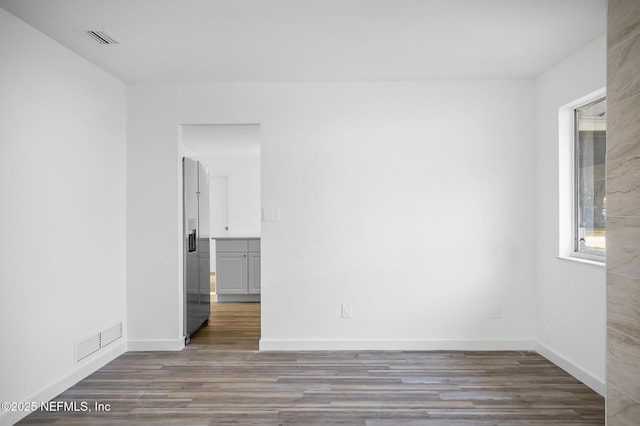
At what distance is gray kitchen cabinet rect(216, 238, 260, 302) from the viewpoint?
651 centimetres

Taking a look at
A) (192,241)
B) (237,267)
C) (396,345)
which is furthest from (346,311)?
(237,267)

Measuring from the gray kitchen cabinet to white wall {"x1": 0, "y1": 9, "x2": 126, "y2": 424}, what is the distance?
2398 mm

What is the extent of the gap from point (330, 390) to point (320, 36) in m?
2.52

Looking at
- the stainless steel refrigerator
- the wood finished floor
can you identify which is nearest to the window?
the wood finished floor

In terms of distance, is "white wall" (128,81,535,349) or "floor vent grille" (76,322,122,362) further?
"white wall" (128,81,535,349)

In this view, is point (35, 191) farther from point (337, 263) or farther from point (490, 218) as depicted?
point (490, 218)

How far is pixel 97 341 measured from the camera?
149 inches

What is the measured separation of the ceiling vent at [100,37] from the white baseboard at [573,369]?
4.04m

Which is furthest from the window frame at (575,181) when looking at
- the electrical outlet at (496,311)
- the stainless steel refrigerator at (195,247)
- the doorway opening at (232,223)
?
the stainless steel refrigerator at (195,247)

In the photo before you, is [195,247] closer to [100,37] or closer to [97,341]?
[97,341]

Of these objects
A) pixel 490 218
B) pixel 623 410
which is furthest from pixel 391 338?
pixel 623 410

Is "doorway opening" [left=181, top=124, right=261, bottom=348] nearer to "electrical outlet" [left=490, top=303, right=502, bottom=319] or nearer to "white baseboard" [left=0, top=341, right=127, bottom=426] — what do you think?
"white baseboard" [left=0, top=341, right=127, bottom=426]

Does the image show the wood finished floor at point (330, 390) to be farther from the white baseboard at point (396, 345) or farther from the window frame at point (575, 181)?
the window frame at point (575, 181)

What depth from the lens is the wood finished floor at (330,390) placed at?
285 cm
